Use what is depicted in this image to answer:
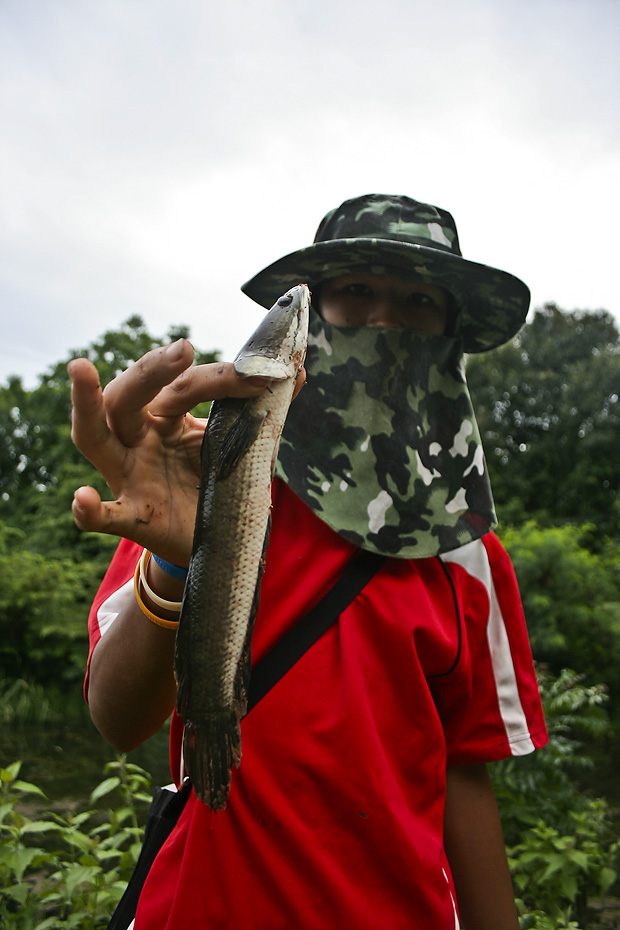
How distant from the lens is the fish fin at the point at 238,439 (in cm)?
138

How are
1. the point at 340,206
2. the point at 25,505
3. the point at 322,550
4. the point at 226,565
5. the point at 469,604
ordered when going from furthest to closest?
the point at 25,505 → the point at 340,206 → the point at 469,604 → the point at 322,550 → the point at 226,565

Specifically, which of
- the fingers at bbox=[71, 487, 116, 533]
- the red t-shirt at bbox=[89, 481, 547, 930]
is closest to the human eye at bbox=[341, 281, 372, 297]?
the red t-shirt at bbox=[89, 481, 547, 930]

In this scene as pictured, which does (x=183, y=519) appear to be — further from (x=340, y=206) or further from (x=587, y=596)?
(x=587, y=596)

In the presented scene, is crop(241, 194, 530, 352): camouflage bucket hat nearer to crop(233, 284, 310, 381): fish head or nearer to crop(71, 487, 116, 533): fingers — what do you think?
crop(233, 284, 310, 381): fish head

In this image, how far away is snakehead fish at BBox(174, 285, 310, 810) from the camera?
1.33 m

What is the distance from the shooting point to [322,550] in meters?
1.86

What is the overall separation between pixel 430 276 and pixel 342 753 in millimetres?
1542

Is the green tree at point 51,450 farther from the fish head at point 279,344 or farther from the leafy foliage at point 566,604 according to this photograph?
the fish head at point 279,344

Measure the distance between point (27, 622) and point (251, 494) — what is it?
13.7 metres

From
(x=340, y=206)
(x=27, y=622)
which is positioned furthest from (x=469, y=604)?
(x=27, y=622)

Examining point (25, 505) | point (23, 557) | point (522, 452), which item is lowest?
point (23, 557)

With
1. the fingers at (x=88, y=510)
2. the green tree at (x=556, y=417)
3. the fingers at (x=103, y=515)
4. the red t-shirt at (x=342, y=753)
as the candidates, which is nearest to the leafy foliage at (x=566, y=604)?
the red t-shirt at (x=342, y=753)

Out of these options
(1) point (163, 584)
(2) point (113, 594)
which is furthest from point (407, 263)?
(2) point (113, 594)

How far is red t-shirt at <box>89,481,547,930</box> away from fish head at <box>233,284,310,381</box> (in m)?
0.60
